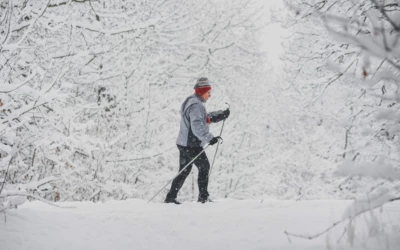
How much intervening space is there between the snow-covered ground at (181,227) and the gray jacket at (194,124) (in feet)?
3.10

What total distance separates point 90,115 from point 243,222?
4.76 m

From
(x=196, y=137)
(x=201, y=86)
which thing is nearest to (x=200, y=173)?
(x=196, y=137)

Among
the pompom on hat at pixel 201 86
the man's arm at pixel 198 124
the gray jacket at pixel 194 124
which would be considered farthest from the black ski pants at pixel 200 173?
the pompom on hat at pixel 201 86

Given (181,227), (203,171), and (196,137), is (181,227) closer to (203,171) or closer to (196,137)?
(203,171)

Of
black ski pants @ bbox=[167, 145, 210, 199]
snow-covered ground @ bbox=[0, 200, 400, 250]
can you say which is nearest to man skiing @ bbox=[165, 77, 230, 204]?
black ski pants @ bbox=[167, 145, 210, 199]

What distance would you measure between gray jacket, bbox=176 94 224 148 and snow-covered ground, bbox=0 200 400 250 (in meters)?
0.95

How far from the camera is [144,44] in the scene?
6430mm

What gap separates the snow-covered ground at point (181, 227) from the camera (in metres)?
2.46

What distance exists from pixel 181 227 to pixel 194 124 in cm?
157

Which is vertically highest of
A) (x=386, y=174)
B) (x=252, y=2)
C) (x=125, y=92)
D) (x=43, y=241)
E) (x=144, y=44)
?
(x=252, y=2)

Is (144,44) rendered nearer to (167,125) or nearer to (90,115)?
(90,115)

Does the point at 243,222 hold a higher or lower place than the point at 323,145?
lower

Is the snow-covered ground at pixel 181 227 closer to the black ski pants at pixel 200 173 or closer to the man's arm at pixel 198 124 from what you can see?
the black ski pants at pixel 200 173

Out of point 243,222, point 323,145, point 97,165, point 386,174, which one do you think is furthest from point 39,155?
point 323,145
